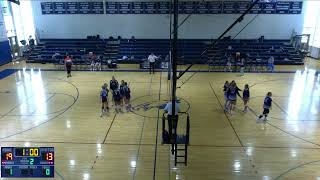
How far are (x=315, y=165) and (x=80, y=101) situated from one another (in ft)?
34.3

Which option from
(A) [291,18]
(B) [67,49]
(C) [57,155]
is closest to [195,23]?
(A) [291,18]

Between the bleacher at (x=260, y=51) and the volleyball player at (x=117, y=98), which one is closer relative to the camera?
the volleyball player at (x=117, y=98)

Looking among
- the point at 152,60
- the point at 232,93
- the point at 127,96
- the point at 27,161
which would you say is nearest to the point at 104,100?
the point at 127,96

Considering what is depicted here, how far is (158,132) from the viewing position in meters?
10.6

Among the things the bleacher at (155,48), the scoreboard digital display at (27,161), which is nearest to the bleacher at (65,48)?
the bleacher at (155,48)

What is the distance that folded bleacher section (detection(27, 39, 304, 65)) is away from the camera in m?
23.4

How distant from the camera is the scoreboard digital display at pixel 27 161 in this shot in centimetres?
619

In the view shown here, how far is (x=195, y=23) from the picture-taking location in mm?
25297

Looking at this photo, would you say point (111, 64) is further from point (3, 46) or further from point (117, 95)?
point (117, 95)

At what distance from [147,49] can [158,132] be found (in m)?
14.8

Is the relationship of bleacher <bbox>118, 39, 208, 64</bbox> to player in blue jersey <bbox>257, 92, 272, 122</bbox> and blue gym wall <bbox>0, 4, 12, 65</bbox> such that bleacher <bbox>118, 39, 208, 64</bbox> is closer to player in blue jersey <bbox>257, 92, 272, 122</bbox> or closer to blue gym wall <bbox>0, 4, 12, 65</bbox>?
blue gym wall <bbox>0, 4, 12, 65</bbox>

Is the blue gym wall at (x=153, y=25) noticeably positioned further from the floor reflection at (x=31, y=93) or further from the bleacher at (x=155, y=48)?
the floor reflection at (x=31, y=93)

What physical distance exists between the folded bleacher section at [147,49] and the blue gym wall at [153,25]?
73 centimetres

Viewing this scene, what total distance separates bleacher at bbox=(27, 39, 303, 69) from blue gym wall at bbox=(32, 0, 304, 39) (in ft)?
2.42
